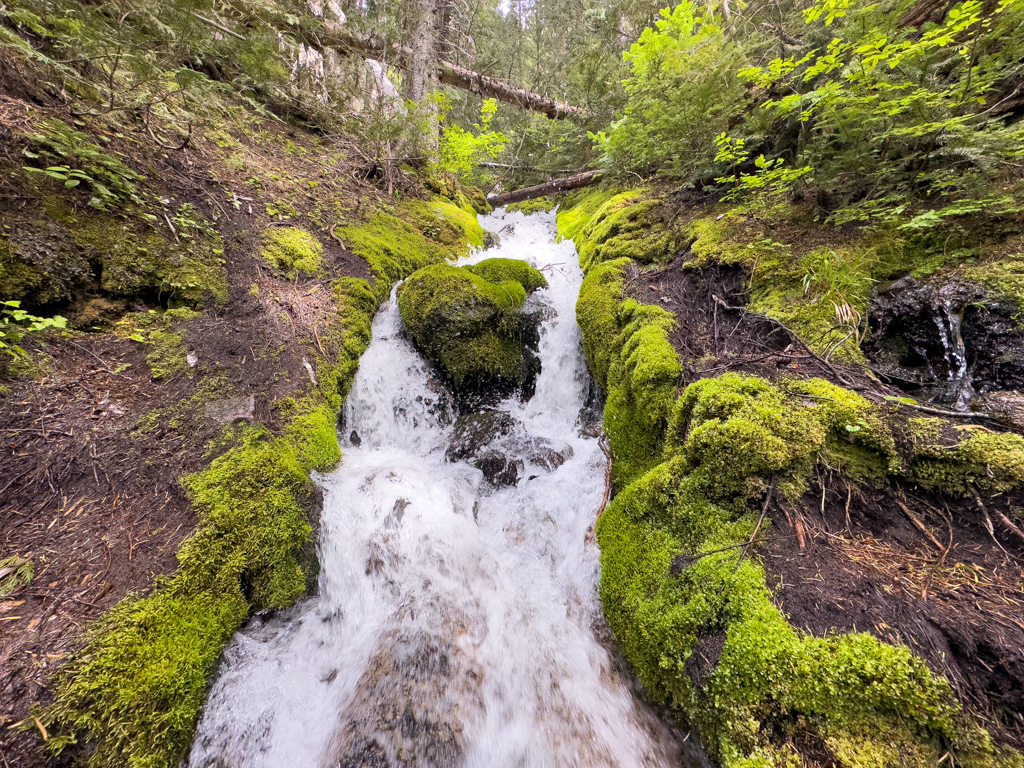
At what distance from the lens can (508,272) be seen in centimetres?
654

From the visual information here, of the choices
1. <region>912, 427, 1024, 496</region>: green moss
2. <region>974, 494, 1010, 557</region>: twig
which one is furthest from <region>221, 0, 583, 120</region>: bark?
<region>974, 494, 1010, 557</region>: twig

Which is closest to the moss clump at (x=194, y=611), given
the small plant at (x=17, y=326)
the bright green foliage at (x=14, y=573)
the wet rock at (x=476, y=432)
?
A: the bright green foliage at (x=14, y=573)

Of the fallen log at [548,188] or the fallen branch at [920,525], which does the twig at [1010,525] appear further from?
the fallen log at [548,188]

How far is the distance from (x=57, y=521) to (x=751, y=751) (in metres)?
4.15

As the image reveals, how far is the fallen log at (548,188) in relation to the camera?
10883 mm

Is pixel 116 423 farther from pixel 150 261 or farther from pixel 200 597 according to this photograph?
pixel 150 261

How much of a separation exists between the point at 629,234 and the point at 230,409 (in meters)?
6.10

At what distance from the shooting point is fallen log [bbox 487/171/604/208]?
10.9 meters

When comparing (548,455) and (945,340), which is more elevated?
(945,340)

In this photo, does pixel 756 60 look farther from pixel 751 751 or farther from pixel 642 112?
pixel 751 751

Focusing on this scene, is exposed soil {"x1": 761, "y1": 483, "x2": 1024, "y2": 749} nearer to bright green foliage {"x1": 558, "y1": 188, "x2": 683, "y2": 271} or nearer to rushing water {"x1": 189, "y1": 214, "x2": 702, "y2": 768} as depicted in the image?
rushing water {"x1": 189, "y1": 214, "x2": 702, "y2": 768}

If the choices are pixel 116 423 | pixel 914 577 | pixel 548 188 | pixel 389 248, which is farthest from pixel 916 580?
pixel 548 188

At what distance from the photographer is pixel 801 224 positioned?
4.10 metres

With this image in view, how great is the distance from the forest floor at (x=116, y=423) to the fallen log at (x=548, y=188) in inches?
341
